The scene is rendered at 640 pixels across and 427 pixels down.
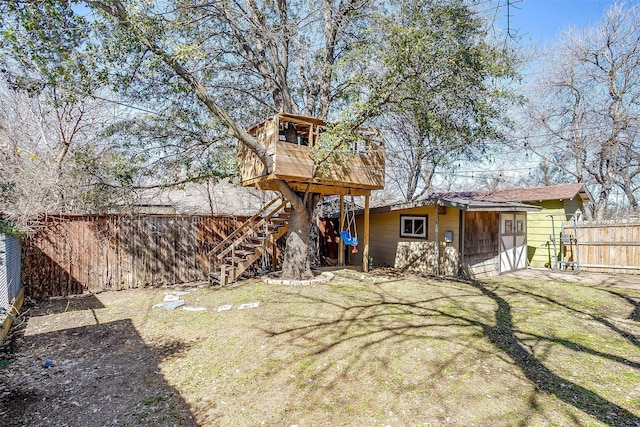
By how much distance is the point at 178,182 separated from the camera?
9211 millimetres

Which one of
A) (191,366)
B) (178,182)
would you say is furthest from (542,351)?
(178,182)

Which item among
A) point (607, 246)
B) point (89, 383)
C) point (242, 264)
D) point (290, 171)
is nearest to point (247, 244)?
point (242, 264)

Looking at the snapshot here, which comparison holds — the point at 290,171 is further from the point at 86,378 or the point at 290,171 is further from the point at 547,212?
the point at 547,212

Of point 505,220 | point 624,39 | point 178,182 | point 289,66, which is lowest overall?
point 505,220

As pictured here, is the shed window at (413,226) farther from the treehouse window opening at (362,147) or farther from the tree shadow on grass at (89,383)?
the tree shadow on grass at (89,383)

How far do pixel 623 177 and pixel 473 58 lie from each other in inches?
540

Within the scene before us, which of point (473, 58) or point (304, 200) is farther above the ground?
point (473, 58)

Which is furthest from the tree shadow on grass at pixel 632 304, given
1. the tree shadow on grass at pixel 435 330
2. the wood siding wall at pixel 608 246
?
the wood siding wall at pixel 608 246

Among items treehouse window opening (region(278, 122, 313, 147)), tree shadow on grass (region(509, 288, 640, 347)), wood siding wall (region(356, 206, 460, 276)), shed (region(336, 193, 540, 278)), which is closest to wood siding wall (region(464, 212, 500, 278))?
shed (region(336, 193, 540, 278))

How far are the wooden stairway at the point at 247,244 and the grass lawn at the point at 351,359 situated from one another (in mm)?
1522

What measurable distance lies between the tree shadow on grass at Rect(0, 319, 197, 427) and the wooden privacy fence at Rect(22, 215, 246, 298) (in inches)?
112

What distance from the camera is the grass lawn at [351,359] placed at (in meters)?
2.95

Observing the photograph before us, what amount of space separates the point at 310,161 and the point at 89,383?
18.4 ft

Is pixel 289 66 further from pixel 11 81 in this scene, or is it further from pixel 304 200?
pixel 11 81
